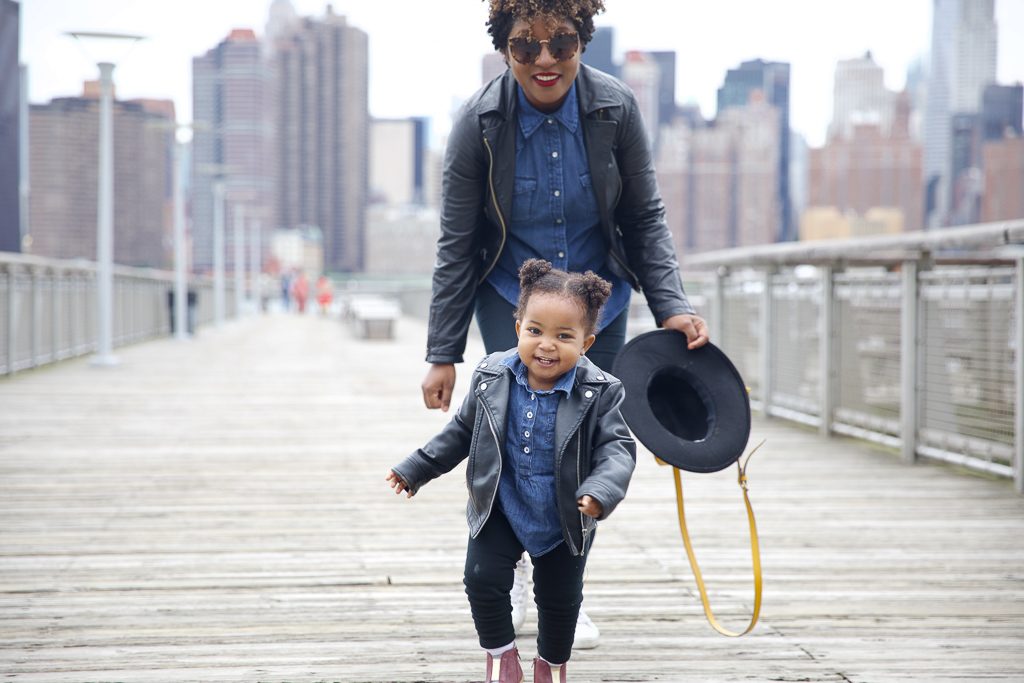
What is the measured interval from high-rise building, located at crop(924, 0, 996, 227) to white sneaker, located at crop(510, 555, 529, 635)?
14204 cm

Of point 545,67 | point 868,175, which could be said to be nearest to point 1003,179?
point 868,175

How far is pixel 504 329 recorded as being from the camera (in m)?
3.42

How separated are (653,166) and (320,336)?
25.3 metres

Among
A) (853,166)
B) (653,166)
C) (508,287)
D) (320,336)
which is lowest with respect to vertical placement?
(320,336)

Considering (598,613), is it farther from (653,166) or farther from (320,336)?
(320,336)

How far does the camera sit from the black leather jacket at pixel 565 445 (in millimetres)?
Answer: 2730

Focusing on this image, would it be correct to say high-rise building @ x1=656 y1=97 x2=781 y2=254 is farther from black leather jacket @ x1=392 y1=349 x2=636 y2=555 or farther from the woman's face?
black leather jacket @ x1=392 y1=349 x2=636 y2=555

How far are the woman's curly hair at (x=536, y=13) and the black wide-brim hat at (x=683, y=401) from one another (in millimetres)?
797

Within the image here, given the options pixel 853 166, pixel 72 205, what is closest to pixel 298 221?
pixel 853 166

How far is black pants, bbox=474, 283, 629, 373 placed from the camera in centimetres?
343

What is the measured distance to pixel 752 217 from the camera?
150 metres

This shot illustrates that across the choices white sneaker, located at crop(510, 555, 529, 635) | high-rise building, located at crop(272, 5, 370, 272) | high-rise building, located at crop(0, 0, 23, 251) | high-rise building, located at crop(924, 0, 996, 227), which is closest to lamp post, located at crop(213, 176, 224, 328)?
high-rise building, located at crop(0, 0, 23, 251)

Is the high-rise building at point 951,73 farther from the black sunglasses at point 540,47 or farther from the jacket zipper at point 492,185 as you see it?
the black sunglasses at point 540,47

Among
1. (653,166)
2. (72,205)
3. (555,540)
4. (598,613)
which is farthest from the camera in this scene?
(72,205)
